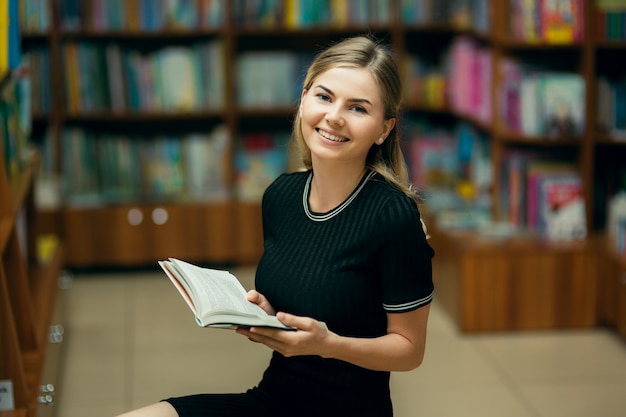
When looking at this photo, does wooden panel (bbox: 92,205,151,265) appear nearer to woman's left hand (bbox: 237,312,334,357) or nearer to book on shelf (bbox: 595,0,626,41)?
book on shelf (bbox: 595,0,626,41)

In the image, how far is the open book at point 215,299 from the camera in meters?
1.84

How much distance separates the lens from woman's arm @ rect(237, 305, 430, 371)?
1.90 m

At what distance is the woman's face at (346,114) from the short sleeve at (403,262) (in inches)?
6.6

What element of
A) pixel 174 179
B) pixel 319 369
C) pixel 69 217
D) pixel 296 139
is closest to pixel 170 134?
pixel 174 179

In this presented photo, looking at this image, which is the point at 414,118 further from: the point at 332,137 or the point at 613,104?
the point at 332,137

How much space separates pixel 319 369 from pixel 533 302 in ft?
7.37

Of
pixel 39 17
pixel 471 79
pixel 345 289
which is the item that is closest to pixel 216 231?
pixel 39 17

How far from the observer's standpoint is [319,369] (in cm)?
211

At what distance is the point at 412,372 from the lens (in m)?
3.79

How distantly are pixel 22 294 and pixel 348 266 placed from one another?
145 centimetres

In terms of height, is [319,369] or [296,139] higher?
[296,139]

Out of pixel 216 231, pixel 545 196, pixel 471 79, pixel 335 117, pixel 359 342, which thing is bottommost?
pixel 216 231

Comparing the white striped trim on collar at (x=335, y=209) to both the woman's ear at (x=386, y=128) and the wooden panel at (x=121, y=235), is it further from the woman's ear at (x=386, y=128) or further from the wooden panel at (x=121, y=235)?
the wooden panel at (x=121, y=235)

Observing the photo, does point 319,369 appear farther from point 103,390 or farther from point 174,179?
point 174,179
